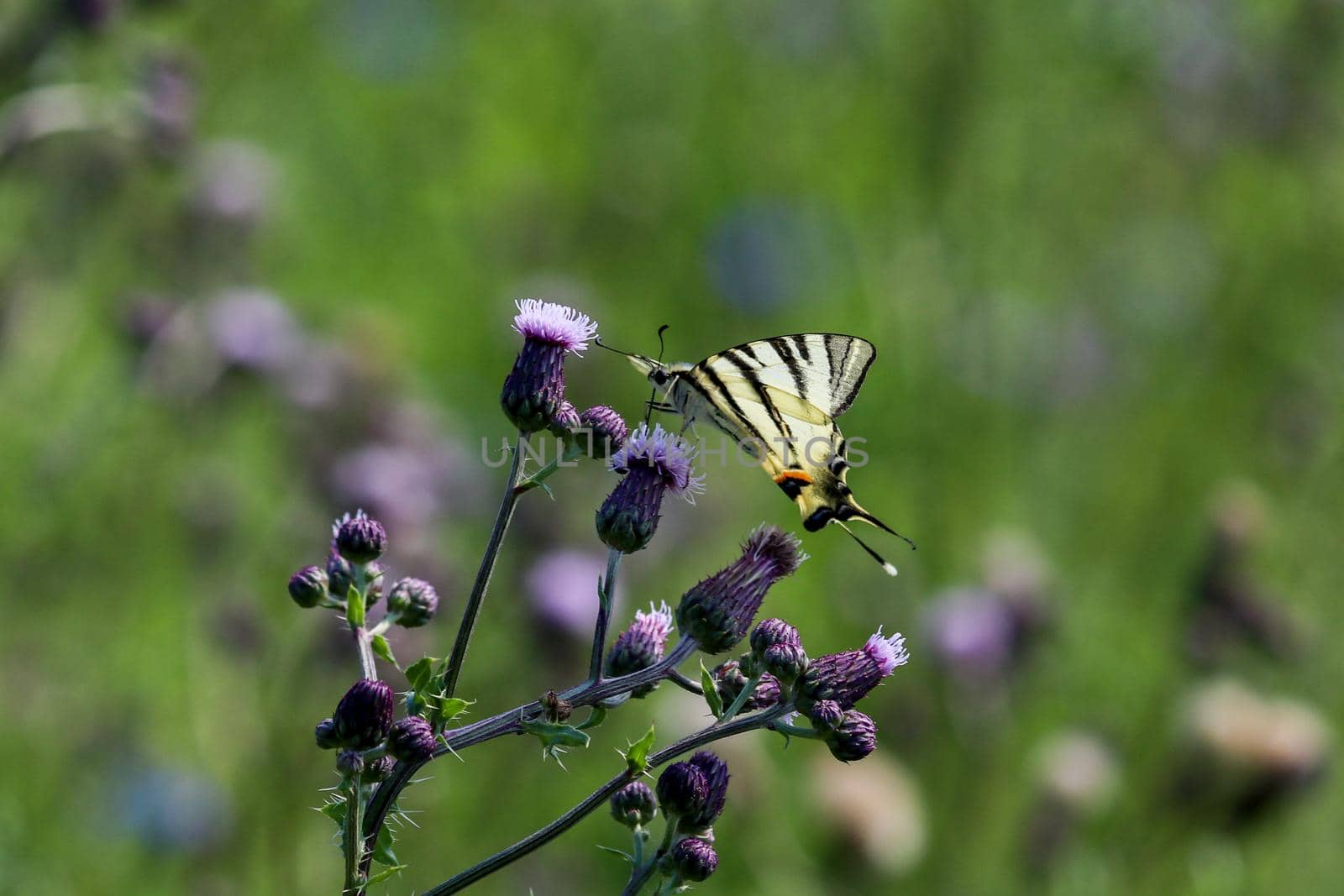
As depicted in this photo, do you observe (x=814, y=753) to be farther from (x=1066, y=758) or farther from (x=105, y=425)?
(x=105, y=425)

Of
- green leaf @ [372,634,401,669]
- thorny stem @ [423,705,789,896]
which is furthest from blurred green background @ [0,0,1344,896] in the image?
thorny stem @ [423,705,789,896]

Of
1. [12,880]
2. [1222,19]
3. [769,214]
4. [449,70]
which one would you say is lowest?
[12,880]

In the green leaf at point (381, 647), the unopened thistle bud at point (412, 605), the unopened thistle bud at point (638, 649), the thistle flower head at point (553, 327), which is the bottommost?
the green leaf at point (381, 647)

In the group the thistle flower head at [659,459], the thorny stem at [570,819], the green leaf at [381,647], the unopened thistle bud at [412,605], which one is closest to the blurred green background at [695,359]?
the unopened thistle bud at [412,605]

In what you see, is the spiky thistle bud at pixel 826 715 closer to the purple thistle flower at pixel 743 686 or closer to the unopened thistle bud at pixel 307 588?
the purple thistle flower at pixel 743 686

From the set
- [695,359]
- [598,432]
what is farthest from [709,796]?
[695,359]

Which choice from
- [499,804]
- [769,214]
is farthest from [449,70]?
[499,804]
